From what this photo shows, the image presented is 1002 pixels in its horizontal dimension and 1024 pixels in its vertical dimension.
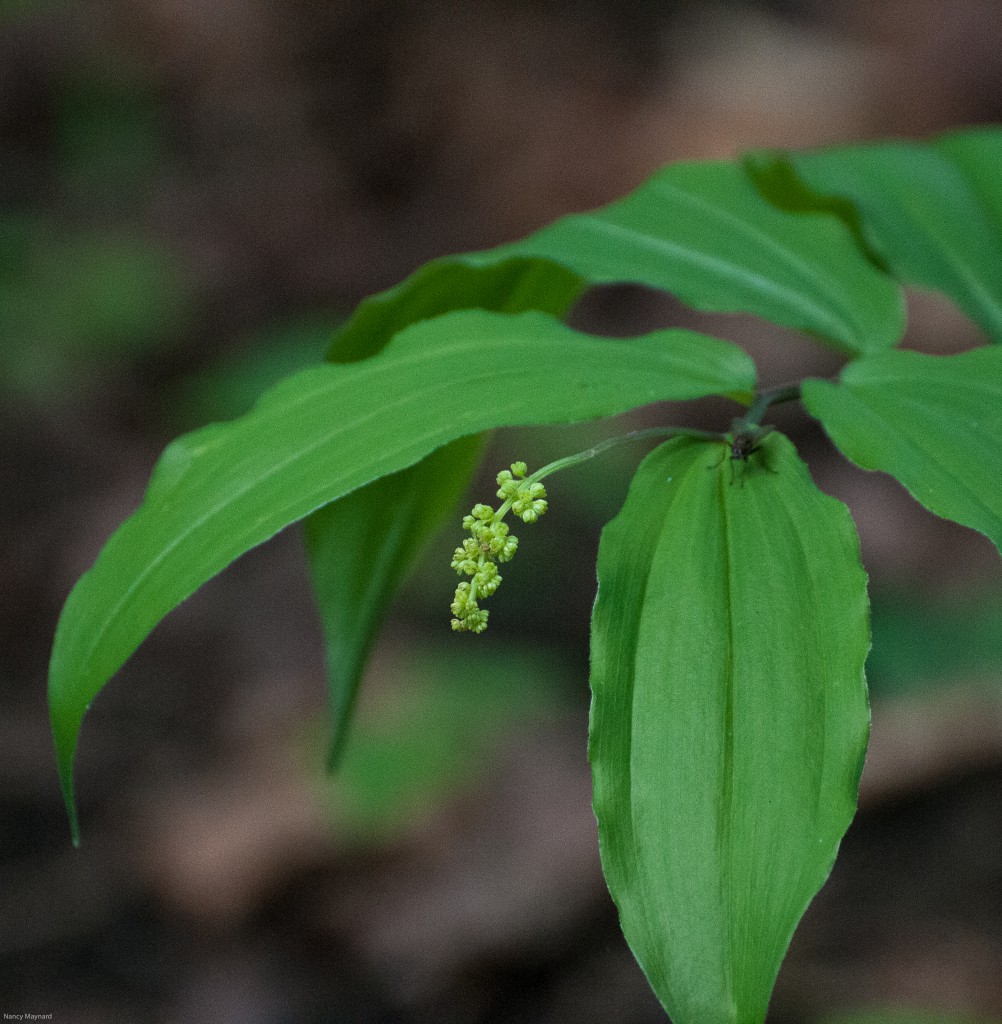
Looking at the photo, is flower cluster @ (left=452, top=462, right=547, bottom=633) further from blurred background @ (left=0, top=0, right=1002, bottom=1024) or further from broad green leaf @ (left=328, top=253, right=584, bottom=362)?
blurred background @ (left=0, top=0, right=1002, bottom=1024)

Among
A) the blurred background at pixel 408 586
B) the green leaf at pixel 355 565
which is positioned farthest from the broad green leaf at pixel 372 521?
the blurred background at pixel 408 586

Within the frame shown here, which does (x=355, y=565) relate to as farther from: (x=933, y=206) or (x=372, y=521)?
(x=933, y=206)

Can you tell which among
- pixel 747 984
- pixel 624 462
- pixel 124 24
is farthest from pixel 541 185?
pixel 747 984

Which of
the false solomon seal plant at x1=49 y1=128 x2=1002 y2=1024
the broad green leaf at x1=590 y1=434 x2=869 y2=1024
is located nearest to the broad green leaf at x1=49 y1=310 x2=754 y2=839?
the false solomon seal plant at x1=49 y1=128 x2=1002 y2=1024

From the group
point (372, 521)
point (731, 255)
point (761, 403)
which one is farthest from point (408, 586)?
point (761, 403)

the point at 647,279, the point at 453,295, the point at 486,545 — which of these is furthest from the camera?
the point at 453,295

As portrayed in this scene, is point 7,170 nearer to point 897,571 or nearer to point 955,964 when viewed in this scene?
point 897,571
